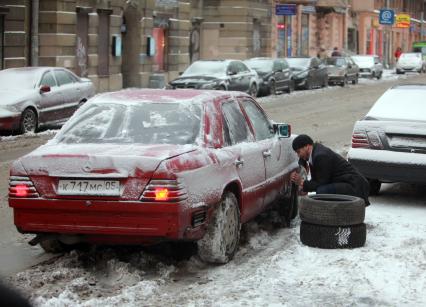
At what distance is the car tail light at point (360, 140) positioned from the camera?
9.34 m

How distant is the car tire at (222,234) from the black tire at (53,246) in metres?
1.26

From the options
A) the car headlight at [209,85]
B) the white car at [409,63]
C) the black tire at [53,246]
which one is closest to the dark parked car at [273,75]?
the car headlight at [209,85]

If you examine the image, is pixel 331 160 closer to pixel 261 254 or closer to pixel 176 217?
pixel 261 254


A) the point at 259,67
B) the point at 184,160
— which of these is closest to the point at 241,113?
the point at 184,160

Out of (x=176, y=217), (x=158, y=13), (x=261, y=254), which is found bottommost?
(x=261, y=254)

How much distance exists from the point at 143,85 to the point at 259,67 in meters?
4.98

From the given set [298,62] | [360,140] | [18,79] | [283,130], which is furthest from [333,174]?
[298,62]

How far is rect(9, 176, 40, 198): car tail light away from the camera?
616 centimetres

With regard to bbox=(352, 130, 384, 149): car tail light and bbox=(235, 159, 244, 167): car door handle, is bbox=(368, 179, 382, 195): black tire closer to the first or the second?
bbox=(352, 130, 384, 149): car tail light

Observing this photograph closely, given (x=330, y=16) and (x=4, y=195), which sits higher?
(x=330, y=16)

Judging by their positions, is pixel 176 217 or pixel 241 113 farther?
pixel 241 113

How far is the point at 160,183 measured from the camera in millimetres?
5922

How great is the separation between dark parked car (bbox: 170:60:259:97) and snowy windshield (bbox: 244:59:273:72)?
2.49 metres

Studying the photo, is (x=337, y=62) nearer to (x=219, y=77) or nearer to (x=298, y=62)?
(x=298, y=62)
